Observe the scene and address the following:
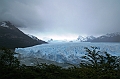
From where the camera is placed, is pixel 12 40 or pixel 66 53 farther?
pixel 12 40

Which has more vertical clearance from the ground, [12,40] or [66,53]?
[12,40]

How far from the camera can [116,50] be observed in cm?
2214

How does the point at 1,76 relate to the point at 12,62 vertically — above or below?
below

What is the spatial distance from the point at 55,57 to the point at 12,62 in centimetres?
1772

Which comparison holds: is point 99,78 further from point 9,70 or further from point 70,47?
point 70,47

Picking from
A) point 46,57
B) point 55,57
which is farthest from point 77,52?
point 46,57

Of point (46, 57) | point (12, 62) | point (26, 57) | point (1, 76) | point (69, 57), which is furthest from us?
point (26, 57)

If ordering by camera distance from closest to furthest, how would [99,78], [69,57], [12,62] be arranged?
1. [99,78]
2. [12,62]
3. [69,57]

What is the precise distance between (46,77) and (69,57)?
17.4m

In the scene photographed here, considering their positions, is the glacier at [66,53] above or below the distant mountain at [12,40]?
below

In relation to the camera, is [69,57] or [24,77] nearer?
[24,77]

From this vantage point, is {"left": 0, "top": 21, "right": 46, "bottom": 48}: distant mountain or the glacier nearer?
the glacier

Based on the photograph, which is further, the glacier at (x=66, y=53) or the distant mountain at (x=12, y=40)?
the distant mountain at (x=12, y=40)

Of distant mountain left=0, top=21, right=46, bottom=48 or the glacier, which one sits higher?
distant mountain left=0, top=21, right=46, bottom=48
